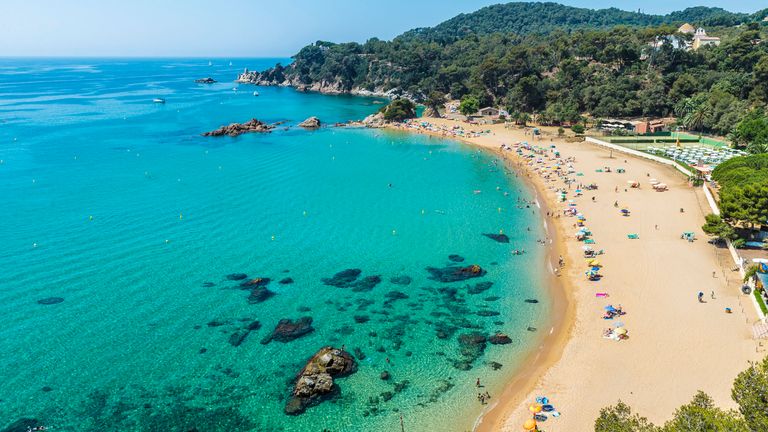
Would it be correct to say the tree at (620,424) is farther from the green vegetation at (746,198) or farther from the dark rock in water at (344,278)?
the green vegetation at (746,198)

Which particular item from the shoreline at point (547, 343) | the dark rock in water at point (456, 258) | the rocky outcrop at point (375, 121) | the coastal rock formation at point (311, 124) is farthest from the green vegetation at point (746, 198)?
the coastal rock formation at point (311, 124)

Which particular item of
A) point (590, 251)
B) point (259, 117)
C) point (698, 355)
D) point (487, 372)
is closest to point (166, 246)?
point (487, 372)

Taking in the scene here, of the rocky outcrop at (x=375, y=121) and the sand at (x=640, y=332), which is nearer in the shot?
the sand at (x=640, y=332)

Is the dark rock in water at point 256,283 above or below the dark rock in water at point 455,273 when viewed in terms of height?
below

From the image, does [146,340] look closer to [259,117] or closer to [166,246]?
[166,246]

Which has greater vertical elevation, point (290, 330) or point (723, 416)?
point (723, 416)

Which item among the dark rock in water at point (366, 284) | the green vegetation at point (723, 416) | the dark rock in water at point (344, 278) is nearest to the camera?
the green vegetation at point (723, 416)

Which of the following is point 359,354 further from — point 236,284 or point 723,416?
point 723,416

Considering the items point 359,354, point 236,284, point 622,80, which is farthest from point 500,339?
point 622,80
